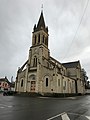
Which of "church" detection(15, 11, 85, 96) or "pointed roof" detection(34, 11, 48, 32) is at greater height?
"pointed roof" detection(34, 11, 48, 32)

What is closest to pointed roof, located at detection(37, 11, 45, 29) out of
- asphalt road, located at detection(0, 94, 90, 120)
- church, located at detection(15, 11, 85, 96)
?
church, located at detection(15, 11, 85, 96)

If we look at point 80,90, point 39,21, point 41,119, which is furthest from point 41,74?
point 41,119

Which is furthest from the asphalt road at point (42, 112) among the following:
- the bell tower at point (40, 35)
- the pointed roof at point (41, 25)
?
the pointed roof at point (41, 25)

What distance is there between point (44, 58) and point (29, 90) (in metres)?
9.89

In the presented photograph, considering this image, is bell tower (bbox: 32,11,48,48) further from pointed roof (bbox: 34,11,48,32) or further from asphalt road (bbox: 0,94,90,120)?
asphalt road (bbox: 0,94,90,120)

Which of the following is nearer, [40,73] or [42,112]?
[42,112]

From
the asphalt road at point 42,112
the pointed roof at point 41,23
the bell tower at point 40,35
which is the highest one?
the pointed roof at point 41,23

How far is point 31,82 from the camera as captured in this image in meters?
37.7

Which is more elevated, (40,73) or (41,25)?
(41,25)

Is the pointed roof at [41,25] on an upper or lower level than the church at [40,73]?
upper

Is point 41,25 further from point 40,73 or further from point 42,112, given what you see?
point 42,112

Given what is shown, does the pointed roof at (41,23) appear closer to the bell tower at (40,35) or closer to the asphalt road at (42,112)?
the bell tower at (40,35)

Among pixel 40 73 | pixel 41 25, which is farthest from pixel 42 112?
pixel 41 25

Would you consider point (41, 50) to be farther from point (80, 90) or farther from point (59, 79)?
point (80, 90)
